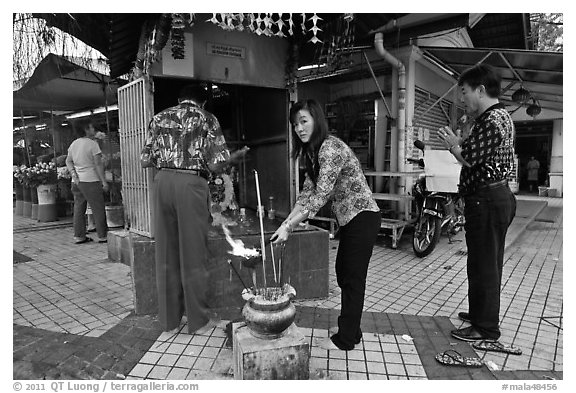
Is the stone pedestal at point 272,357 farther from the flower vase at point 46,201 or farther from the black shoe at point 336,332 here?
the flower vase at point 46,201

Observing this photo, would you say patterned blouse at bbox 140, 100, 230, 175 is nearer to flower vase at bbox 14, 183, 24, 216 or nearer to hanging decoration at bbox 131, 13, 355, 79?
hanging decoration at bbox 131, 13, 355, 79

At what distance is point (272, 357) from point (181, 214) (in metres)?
1.54

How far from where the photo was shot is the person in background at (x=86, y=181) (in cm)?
674

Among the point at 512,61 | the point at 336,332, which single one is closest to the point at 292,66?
the point at 336,332

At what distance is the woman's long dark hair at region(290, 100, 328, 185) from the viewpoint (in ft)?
9.63

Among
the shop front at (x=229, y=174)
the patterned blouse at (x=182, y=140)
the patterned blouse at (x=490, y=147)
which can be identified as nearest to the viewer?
the patterned blouse at (x=490, y=147)

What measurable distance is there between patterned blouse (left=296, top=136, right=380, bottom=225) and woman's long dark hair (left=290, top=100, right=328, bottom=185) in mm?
56

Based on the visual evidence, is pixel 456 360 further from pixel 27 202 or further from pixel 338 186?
pixel 27 202

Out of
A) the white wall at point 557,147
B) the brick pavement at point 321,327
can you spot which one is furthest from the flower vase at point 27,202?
the white wall at point 557,147

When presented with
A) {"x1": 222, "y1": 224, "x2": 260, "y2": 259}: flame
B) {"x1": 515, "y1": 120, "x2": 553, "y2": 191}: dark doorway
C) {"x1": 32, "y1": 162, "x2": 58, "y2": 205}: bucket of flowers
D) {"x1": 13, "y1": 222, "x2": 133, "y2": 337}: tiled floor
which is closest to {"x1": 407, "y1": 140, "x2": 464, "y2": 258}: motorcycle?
{"x1": 222, "y1": 224, "x2": 260, "y2": 259}: flame

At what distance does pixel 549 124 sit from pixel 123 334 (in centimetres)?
1828

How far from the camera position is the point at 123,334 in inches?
136

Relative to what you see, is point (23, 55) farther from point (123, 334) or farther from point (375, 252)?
point (375, 252)

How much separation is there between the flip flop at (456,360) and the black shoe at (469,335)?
309 millimetres
